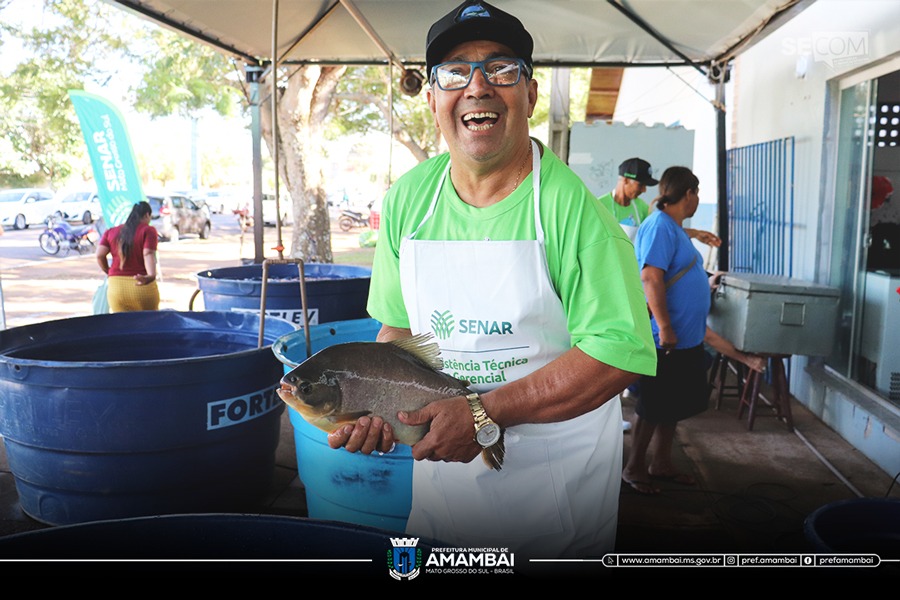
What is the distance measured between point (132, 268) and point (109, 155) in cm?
438

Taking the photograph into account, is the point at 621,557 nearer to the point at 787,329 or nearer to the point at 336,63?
the point at 787,329

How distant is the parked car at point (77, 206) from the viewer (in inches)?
950

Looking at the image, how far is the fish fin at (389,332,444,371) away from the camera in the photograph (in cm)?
151

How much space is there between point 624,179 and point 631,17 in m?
1.17

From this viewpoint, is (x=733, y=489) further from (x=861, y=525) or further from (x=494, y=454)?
A: (x=494, y=454)

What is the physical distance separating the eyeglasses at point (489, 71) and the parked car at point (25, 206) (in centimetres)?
2526

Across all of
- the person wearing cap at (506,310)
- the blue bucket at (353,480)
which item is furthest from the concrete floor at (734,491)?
the person wearing cap at (506,310)

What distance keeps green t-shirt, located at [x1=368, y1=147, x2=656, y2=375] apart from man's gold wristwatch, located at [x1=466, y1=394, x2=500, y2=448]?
9.2 inches

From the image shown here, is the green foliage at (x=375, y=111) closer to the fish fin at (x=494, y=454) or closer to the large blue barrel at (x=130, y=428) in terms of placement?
the large blue barrel at (x=130, y=428)

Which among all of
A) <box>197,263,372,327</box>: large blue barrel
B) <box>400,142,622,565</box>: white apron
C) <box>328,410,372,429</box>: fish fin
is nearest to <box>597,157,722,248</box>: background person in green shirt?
<box>197,263,372,327</box>: large blue barrel

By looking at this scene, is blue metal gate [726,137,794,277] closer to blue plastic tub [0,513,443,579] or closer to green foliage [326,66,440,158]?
blue plastic tub [0,513,443,579]

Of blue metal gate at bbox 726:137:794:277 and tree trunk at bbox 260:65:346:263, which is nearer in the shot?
blue metal gate at bbox 726:137:794:277

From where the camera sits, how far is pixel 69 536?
1.12 m

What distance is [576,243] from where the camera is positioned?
150 cm
